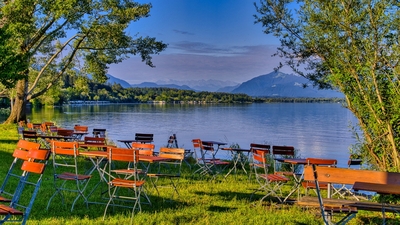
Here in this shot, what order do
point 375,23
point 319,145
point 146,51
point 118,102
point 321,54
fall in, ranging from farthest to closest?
point 118,102 < point 319,145 < point 146,51 < point 321,54 < point 375,23

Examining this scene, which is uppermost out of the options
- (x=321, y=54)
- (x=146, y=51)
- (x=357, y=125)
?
(x=146, y=51)

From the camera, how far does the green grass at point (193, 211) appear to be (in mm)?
5520

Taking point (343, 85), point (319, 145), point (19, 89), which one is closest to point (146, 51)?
point (19, 89)

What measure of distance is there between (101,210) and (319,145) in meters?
22.8

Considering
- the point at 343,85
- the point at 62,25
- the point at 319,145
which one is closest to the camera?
the point at 343,85

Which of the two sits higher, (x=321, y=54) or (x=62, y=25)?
(x=62, y=25)

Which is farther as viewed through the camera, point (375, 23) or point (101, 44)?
point (101, 44)

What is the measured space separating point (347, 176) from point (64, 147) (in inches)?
173

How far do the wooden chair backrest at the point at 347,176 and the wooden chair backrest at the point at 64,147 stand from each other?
375 centimetres

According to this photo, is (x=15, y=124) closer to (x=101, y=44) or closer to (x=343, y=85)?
(x=101, y=44)

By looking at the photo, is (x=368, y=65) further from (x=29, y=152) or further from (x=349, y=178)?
(x=29, y=152)

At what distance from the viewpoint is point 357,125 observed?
23.1ft

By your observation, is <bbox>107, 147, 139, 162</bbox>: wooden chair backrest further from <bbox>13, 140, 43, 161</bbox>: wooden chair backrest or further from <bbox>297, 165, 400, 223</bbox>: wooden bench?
<bbox>297, 165, 400, 223</bbox>: wooden bench

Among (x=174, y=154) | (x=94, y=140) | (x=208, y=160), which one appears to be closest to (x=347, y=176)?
(x=174, y=154)
